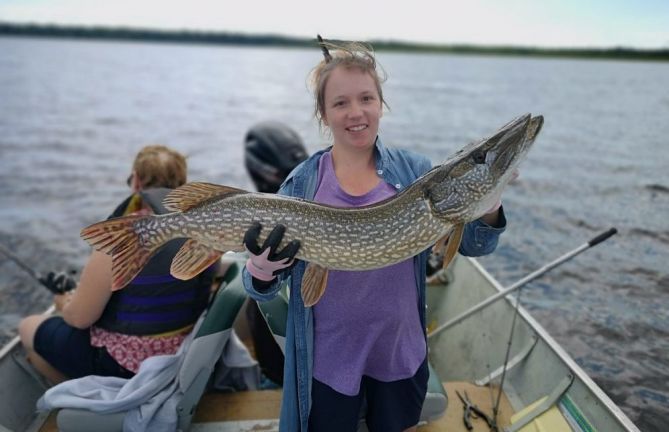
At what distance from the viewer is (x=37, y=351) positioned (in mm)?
3145

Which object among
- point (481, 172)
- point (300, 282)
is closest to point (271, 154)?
point (300, 282)

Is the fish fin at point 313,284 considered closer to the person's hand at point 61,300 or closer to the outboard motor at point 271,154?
the person's hand at point 61,300

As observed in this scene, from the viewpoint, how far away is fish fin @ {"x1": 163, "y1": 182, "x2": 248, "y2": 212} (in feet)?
7.31

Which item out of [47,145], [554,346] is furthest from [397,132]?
[554,346]

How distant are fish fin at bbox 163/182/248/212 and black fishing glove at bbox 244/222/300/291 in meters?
0.26

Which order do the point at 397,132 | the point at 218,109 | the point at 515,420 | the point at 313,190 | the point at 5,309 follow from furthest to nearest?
1. the point at 218,109
2. the point at 397,132
3. the point at 5,309
4. the point at 515,420
5. the point at 313,190

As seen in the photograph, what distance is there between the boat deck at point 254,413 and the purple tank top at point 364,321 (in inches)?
45.4

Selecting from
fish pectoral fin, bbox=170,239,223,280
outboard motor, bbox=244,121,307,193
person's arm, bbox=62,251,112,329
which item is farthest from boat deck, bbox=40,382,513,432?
outboard motor, bbox=244,121,307,193

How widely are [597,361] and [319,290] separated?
464 centimetres

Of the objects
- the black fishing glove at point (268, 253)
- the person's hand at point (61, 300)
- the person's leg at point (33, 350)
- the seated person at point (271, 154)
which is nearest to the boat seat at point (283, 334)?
the black fishing glove at point (268, 253)

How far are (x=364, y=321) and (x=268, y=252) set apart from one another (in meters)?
0.48

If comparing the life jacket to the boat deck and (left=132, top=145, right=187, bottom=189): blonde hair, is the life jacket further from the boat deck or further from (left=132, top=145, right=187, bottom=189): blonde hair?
the boat deck

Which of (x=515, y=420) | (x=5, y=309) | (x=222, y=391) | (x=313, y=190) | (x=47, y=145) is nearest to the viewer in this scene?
(x=313, y=190)

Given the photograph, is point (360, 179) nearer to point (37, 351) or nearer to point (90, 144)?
point (37, 351)
